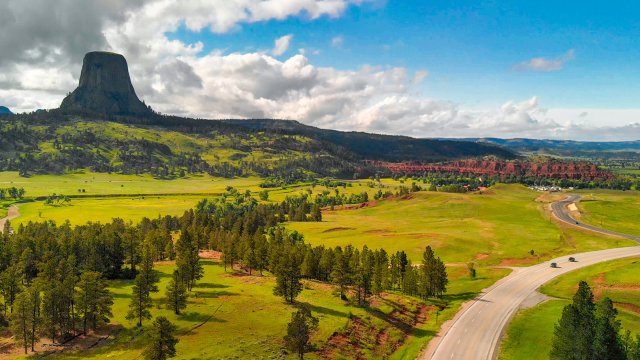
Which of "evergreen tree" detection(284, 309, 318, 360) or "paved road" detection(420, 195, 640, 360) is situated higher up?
"evergreen tree" detection(284, 309, 318, 360)

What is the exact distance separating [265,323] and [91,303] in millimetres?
34059

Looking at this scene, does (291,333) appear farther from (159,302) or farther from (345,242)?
(345,242)

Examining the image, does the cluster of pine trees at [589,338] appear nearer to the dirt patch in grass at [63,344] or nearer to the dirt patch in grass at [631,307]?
the dirt patch in grass at [631,307]

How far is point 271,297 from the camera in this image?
326 feet

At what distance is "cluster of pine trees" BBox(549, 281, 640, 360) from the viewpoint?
2169 inches

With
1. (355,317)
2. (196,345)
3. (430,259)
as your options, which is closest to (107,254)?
(196,345)

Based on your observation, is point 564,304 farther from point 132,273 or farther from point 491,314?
point 132,273

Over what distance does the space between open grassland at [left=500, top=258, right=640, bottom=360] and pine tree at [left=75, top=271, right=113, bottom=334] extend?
2980 inches

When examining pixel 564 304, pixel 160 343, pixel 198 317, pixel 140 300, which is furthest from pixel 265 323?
pixel 564 304

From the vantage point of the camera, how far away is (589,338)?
57.2 meters

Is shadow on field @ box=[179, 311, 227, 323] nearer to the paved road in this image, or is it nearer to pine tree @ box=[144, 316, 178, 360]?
pine tree @ box=[144, 316, 178, 360]

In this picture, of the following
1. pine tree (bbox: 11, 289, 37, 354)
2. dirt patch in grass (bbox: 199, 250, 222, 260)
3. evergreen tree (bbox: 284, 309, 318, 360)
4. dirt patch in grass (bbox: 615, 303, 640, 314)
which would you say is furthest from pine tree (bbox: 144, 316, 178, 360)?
dirt patch in grass (bbox: 615, 303, 640, 314)

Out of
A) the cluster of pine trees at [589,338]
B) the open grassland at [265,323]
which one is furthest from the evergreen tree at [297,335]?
the cluster of pine trees at [589,338]

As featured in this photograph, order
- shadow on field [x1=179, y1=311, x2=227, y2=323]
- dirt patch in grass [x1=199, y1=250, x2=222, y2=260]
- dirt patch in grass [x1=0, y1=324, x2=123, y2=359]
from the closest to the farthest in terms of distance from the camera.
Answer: dirt patch in grass [x1=0, y1=324, x2=123, y2=359] → shadow on field [x1=179, y1=311, x2=227, y2=323] → dirt patch in grass [x1=199, y1=250, x2=222, y2=260]
